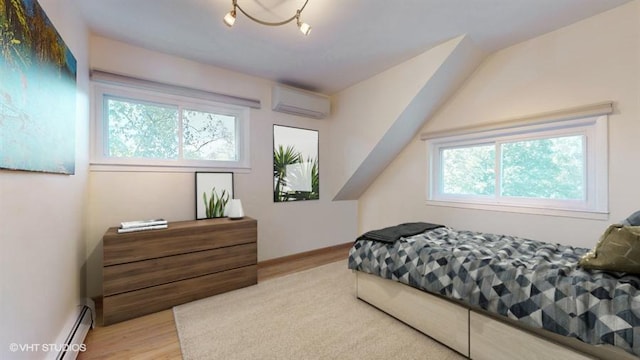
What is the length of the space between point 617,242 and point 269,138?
317 centimetres

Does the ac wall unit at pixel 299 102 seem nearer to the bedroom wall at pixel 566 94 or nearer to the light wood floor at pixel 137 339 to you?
the bedroom wall at pixel 566 94

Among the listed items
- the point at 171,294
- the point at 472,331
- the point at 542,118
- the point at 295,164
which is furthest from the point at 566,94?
the point at 171,294

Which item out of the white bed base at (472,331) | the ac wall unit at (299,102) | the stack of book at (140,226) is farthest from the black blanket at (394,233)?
the ac wall unit at (299,102)

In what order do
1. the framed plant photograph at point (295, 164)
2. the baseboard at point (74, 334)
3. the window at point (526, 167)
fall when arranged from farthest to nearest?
1. the framed plant photograph at point (295, 164)
2. the window at point (526, 167)
3. the baseboard at point (74, 334)

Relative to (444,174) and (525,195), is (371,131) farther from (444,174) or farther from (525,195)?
(525,195)

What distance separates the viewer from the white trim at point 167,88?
2.31m

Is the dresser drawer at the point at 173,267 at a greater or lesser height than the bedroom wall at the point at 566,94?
lesser

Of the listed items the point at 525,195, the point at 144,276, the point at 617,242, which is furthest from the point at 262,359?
the point at 525,195

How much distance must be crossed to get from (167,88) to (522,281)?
132 inches

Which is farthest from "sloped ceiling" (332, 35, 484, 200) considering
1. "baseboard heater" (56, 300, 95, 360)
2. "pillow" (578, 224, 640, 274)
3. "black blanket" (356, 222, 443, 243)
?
"baseboard heater" (56, 300, 95, 360)

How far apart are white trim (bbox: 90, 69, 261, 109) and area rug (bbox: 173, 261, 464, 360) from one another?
213cm

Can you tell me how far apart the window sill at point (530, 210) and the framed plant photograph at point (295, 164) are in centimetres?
172

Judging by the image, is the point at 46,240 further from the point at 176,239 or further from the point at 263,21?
the point at 263,21

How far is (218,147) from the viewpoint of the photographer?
308 centimetres
